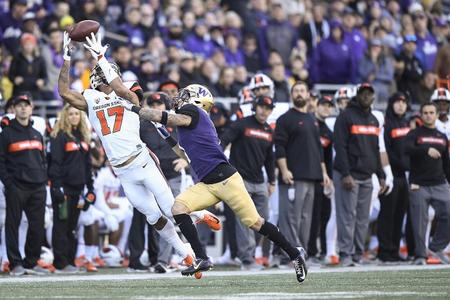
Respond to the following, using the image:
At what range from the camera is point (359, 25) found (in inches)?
856

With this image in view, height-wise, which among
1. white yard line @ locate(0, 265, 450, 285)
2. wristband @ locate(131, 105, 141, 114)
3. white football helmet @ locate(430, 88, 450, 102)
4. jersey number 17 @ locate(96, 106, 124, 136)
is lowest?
white yard line @ locate(0, 265, 450, 285)

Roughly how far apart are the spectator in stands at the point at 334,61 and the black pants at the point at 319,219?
4.90 meters

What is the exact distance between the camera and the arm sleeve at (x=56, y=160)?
1397cm

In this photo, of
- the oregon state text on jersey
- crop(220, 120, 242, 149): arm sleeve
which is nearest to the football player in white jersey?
the oregon state text on jersey

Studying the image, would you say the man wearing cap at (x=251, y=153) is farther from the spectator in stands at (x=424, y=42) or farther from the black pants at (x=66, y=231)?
the spectator in stands at (x=424, y=42)

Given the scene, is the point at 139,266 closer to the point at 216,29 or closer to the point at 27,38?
the point at 27,38

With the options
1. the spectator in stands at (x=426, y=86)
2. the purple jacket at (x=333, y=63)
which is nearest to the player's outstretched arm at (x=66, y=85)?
the spectator in stands at (x=426, y=86)

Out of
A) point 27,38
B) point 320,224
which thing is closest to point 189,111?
point 320,224

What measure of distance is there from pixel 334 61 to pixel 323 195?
509 centimetres

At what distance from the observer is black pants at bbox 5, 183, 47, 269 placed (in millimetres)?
13289

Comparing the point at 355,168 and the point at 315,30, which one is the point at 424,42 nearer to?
the point at 315,30

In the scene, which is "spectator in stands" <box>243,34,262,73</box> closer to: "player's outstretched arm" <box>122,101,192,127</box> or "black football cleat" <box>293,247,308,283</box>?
"player's outstretched arm" <box>122,101,192,127</box>

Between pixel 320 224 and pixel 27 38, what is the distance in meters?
4.74

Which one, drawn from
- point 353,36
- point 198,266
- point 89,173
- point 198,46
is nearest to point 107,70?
point 198,266
